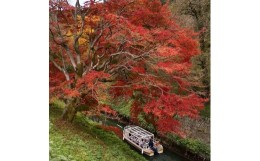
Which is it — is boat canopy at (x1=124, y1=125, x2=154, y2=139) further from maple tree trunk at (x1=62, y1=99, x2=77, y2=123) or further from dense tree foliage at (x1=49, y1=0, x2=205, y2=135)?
maple tree trunk at (x1=62, y1=99, x2=77, y2=123)

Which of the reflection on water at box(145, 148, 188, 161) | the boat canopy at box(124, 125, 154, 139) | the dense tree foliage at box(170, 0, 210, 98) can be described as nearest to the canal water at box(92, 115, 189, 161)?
the reflection on water at box(145, 148, 188, 161)

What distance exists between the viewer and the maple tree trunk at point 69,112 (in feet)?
14.8

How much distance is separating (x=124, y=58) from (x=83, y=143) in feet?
4.04

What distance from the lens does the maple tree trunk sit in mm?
4499

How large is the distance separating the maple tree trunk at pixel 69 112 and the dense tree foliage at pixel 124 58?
0.01 m

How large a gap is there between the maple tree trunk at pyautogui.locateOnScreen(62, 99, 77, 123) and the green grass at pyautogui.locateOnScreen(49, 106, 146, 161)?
2.3 inches

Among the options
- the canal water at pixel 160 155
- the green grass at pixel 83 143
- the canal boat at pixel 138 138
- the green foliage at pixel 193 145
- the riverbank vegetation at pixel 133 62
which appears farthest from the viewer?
the green foliage at pixel 193 145

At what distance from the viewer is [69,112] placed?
14.9 ft

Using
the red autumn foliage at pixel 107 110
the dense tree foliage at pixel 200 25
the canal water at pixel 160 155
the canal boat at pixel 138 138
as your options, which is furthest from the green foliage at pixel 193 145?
the red autumn foliage at pixel 107 110

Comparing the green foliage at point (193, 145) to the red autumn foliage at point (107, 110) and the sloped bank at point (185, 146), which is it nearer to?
the sloped bank at point (185, 146)

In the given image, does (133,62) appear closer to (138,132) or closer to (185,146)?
(138,132)
